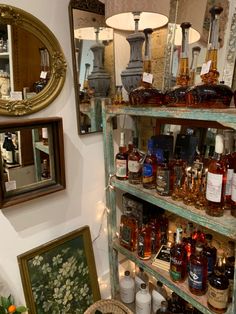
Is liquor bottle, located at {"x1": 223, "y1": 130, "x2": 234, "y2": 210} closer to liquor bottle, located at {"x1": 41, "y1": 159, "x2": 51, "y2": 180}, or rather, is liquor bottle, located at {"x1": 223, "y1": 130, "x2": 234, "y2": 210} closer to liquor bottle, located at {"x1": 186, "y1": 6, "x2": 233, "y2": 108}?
liquor bottle, located at {"x1": 186, "y1": 6, "x2": 233, "y2": 108}

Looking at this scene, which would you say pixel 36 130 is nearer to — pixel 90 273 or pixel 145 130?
pixel 145 130

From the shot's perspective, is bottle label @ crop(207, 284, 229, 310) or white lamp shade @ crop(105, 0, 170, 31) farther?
white lamp shade @ crop(105, 0, 170, 31)

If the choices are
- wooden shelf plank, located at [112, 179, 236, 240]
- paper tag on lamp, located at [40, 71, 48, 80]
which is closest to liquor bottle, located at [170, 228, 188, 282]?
wooden shelf plank, located at [112, 179, 236, 240]

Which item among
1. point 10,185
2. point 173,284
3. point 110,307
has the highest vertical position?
point 10,185

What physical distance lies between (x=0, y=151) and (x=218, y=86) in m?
0.93

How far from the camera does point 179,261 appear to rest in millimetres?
1227

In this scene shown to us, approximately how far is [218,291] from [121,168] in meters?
0.73

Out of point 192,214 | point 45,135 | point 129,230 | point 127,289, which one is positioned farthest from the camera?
point 127,289

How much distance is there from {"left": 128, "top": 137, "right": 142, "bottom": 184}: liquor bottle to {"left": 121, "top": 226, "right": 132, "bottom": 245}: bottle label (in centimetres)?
31

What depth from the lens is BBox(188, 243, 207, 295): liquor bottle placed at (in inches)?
44.3

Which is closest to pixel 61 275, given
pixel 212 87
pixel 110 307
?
pixel 110 307

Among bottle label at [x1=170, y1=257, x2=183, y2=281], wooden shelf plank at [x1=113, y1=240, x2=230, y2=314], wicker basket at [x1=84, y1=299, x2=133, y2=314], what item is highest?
bottle label at [x1=170, y1=257, x2=183, y2=281]

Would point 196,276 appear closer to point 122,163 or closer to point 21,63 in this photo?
point 122,163

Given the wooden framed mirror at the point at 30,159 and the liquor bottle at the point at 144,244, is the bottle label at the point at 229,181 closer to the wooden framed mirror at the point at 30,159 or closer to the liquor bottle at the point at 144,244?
the liquor bottle at the point at 144,244
